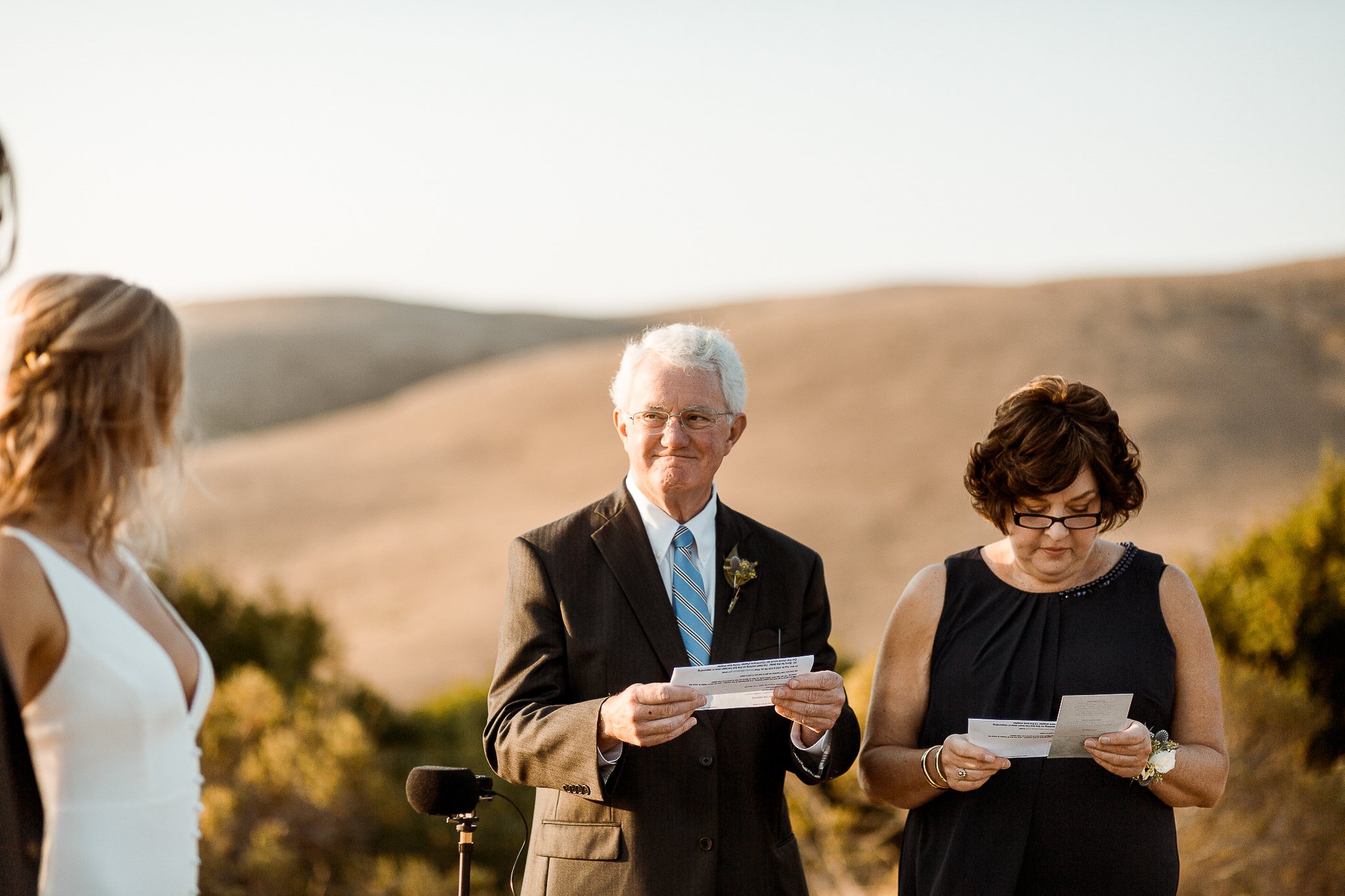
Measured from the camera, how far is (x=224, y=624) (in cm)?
1188

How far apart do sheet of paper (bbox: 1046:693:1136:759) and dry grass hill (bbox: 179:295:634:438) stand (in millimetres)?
63106

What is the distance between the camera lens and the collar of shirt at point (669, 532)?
3.38 m

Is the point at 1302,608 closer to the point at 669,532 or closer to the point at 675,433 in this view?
the point at 669,532

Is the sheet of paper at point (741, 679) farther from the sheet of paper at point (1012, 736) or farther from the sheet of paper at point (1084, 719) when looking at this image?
the sheet of paper at point (1084, 719)

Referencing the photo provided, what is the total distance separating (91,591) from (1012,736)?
2.10 meters

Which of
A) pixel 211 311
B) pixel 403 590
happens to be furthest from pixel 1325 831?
pixel 211 311

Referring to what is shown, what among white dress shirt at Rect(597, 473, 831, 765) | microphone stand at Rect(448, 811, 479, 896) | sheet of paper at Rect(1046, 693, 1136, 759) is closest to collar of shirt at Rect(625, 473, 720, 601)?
white dress shirt at Rect(597, 473, 831, 765)

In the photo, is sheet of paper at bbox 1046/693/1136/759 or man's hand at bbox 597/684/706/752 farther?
sheet of paper at bbox 1046/693/1136/759

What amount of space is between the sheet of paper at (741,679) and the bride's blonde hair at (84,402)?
1.24 m

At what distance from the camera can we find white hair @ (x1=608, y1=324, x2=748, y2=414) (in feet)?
11.0

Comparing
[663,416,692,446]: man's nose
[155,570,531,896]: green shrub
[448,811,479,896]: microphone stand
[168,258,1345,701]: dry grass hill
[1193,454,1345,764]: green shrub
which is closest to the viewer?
[448,811,479,896]: microphone stand

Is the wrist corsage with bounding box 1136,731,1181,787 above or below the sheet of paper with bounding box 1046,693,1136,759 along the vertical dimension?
below

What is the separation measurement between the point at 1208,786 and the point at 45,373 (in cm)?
287

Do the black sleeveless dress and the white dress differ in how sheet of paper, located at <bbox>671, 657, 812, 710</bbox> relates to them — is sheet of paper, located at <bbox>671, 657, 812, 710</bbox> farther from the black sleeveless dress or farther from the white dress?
the white dress
